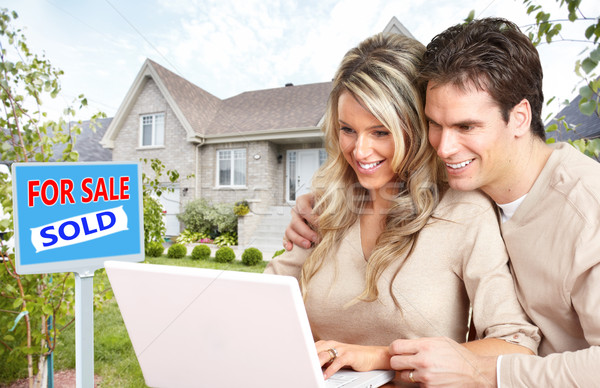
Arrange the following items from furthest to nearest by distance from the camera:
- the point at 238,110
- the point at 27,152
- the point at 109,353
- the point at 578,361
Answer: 1. the point at 109,353
2. the point at 27,152
3. the point at 238,110
4. the point at 578,361

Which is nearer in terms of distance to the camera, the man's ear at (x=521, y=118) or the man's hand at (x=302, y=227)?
the man's ear at (x=521, y=118)

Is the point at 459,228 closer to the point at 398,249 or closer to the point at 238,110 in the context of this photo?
the point at 398,249

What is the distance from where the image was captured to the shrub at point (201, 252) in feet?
1.87

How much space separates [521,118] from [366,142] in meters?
0.21

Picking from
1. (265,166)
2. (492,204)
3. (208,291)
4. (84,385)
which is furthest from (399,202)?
(84,385)

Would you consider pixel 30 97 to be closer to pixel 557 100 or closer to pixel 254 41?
pixel 254 41

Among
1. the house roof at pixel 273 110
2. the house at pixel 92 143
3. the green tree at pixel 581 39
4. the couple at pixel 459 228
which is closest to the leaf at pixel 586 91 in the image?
the green tree at pixel 581 39

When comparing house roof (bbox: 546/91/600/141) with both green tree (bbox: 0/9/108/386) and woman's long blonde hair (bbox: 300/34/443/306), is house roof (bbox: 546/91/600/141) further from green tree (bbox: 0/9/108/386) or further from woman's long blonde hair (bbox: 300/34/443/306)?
green tree (bbox: 0/9/108/386)

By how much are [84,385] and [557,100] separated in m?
0.90

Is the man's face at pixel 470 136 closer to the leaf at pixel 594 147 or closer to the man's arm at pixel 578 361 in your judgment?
the man's arm at pixel 578 361

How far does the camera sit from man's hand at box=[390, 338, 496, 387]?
418 millimetres

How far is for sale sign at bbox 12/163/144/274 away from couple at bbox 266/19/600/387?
12.8 inches

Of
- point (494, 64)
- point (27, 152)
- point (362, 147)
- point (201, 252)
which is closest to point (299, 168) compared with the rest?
point (362, 147)

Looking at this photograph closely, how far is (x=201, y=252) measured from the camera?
1.94ft
